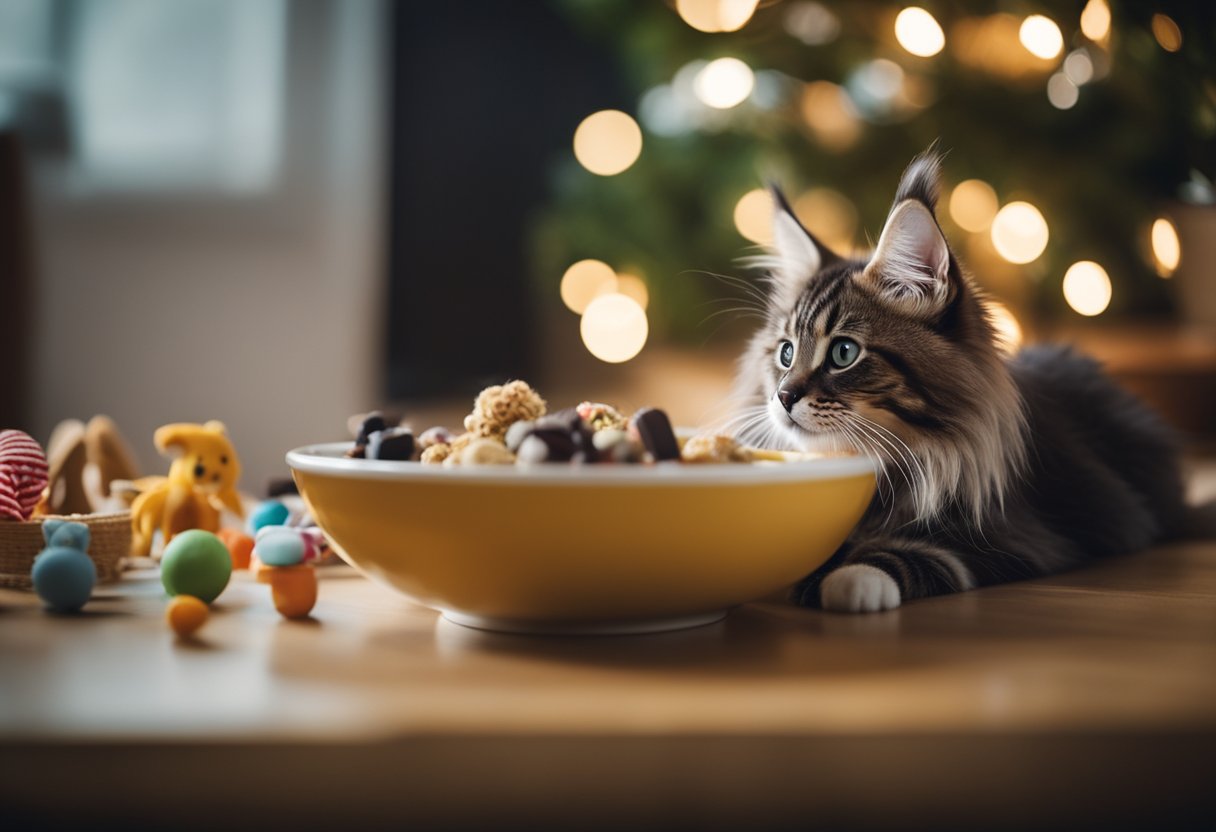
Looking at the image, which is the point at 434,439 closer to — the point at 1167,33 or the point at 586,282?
the point at 1167,33

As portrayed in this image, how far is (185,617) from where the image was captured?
0.71m

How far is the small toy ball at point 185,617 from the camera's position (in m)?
0.71

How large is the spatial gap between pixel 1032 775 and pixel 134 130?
2895 millimetres

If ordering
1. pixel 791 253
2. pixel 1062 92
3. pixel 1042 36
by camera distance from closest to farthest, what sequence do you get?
pixel 791 253, pixel 1042 36, pixel 1062 92

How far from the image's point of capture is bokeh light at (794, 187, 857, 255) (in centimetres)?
288

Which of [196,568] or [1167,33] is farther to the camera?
[1167,33]

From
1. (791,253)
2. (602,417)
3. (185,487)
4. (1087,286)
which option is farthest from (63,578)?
(1087,286)

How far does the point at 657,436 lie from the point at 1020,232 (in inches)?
81.9

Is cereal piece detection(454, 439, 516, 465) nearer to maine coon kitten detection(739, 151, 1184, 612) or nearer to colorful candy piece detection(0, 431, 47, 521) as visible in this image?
maine coon kitten detection(739, 151, 1184, 612)

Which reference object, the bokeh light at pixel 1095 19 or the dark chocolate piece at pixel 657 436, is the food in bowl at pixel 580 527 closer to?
the dark chocolate piece at pixel 657 436

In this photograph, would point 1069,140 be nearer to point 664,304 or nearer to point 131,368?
point 664,304

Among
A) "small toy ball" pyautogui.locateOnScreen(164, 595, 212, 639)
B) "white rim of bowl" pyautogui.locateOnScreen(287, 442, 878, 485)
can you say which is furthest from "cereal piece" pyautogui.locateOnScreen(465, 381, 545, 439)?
"small toy ball" pyautogui.locateOnScreen(164, 595, 212, 639)

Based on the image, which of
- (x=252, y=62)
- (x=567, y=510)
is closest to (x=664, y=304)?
(x=252, y=62)

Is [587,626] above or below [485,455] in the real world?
below
